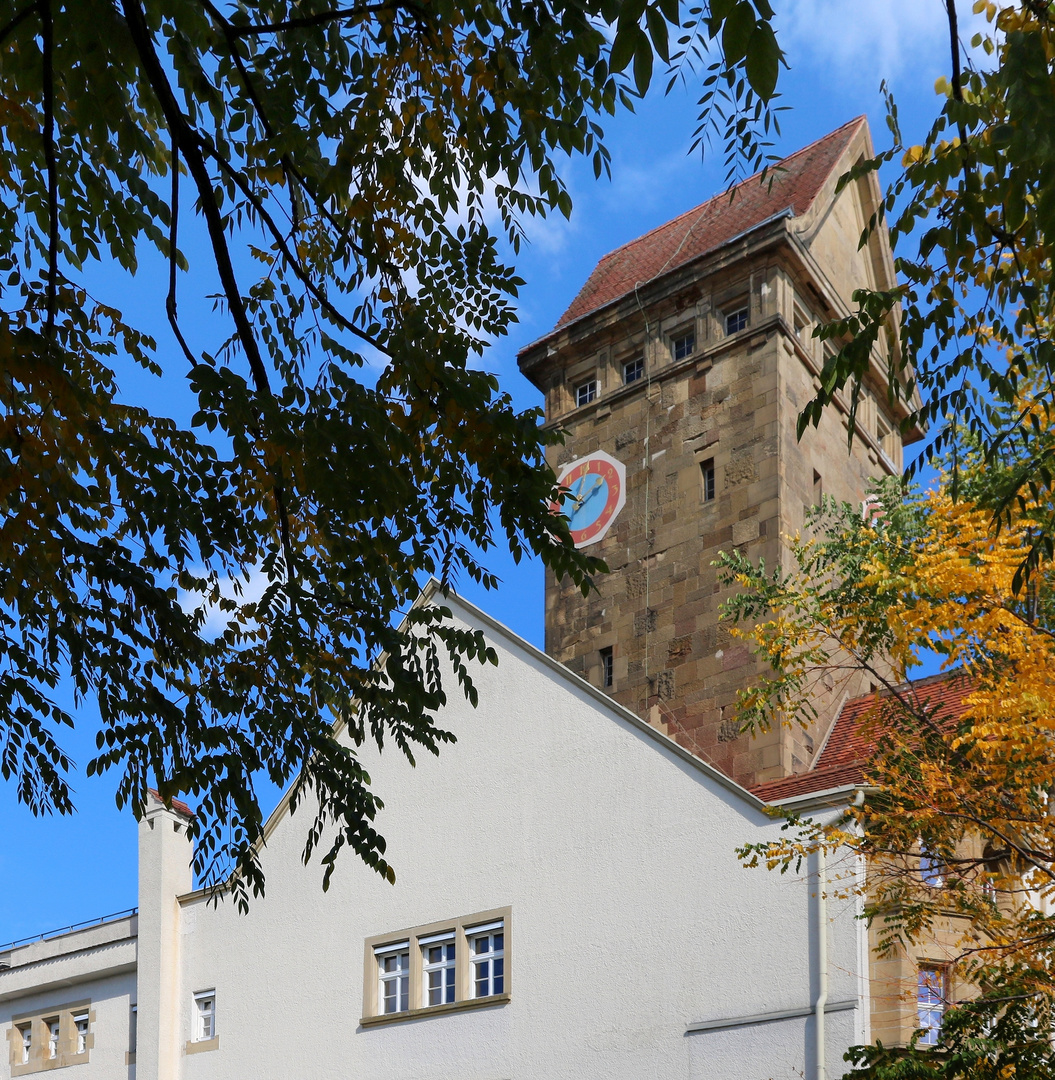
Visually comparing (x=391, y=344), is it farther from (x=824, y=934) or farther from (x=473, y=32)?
(x=824, y=934)

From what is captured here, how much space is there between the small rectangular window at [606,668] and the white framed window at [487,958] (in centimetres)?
849

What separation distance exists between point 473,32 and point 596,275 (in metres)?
26.0

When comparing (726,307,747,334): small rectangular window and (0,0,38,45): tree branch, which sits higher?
(726,307,747,334): small rectangular window

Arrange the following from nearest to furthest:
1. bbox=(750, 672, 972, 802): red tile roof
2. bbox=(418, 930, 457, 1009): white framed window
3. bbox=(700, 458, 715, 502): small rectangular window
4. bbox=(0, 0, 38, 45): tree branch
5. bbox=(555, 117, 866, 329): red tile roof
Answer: bbox=(0, 0, 38, 45): tree branch → bbox=(750, 672, 972, 802): red tile roof → bbox=(418, 930, 457, 1009): white framed window → bbox=(700, 458, 715, 502): small rectangular window → bbox=(555, 117, 866, 329): red tile roof

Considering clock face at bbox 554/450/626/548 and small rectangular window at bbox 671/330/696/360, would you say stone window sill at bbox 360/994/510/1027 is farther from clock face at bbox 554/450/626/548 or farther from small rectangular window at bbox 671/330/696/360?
small rectangular window at bbox 671/330/696/360

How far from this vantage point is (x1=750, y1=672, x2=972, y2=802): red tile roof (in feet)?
57.7

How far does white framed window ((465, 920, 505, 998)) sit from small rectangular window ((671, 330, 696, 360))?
44.3 ft

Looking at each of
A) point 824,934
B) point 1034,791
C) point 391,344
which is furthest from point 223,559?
point 824,934

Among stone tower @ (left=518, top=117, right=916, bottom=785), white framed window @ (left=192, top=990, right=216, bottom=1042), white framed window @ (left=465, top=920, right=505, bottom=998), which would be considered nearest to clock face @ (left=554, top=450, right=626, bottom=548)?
stone tower @ (left=518, top=117, right=916, bottom=785)

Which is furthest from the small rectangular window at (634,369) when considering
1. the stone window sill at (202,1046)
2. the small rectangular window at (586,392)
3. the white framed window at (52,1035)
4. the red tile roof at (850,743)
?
the white framed window at (52,1035)

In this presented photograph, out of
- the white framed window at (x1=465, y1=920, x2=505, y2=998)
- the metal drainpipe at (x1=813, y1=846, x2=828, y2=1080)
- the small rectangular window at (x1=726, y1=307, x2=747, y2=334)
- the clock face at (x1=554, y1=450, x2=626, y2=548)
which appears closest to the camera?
the metal drainpipe at (x1=813, y1=846, x2=828, y2=1080)

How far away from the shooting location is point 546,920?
19703mm

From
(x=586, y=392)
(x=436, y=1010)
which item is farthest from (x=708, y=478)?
(x=436, y=1010)

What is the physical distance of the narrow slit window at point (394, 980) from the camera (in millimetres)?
21094
